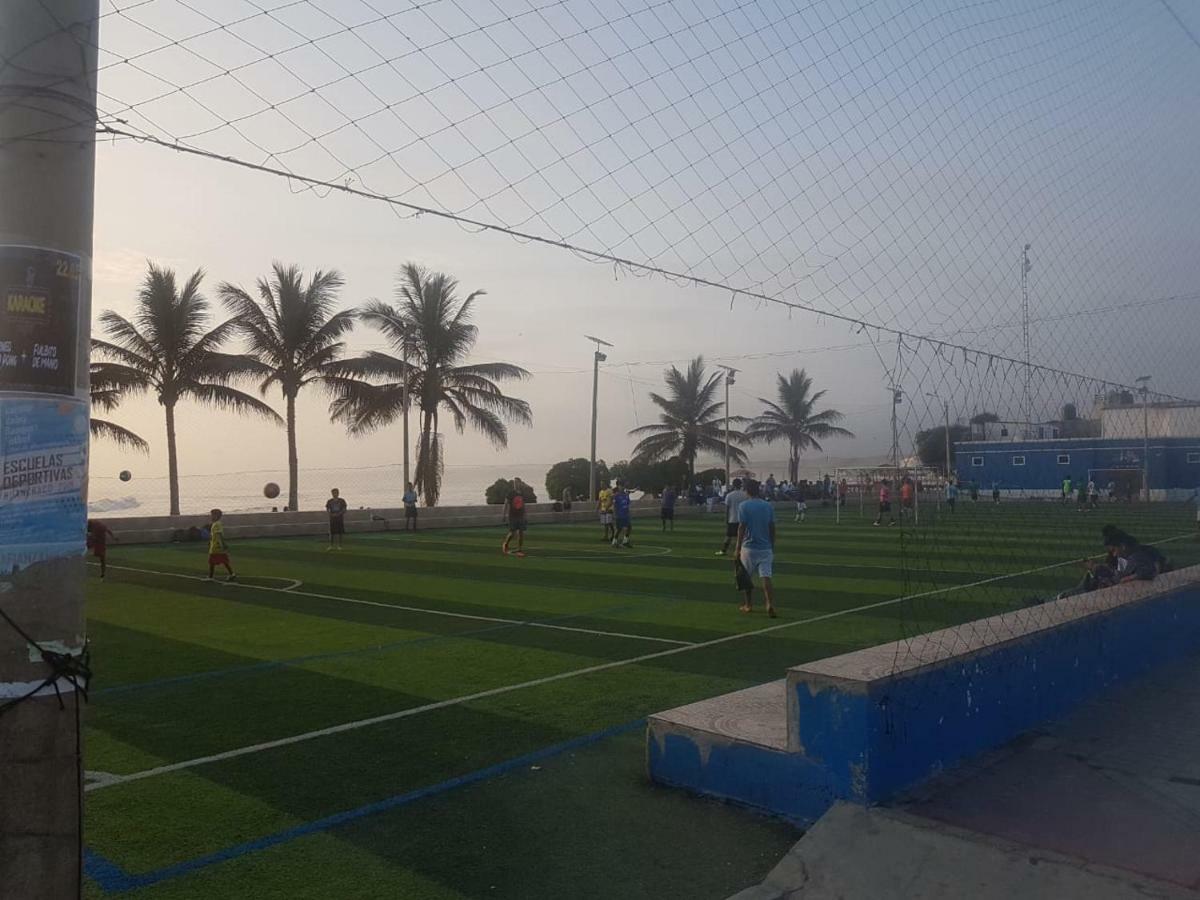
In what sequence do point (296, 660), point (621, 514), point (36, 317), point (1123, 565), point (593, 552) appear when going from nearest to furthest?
point (36, 317)
point (296, 660)
point (1123, 565)
point (593, 552)
point (621, 514)

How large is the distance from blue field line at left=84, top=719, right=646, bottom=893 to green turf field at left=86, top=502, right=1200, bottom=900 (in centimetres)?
2

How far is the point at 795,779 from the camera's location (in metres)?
5.06

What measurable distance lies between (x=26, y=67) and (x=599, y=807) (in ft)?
14.1

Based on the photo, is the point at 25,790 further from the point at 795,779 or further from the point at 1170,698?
the point at 1170,698

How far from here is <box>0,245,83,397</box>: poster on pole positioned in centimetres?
261

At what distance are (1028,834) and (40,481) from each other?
4.47m

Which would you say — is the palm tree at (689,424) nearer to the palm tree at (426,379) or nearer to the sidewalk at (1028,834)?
the palm tree at (426,379)

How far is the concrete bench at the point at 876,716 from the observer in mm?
→ 4945

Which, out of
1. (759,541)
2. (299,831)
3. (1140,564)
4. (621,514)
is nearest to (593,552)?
(621,514)

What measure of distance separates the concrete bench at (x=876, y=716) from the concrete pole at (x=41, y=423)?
11.3 ft

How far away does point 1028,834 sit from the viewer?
4637 millimetres

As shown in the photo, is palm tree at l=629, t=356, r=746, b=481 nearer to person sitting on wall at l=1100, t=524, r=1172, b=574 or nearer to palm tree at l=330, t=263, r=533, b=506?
palm tree at l=330, t=263, r=533, b=506

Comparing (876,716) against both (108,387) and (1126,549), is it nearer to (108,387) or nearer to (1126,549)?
(1126,549)

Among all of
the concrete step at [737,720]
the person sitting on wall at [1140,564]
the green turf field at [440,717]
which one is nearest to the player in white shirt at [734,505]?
the green turf field at [440,717]
